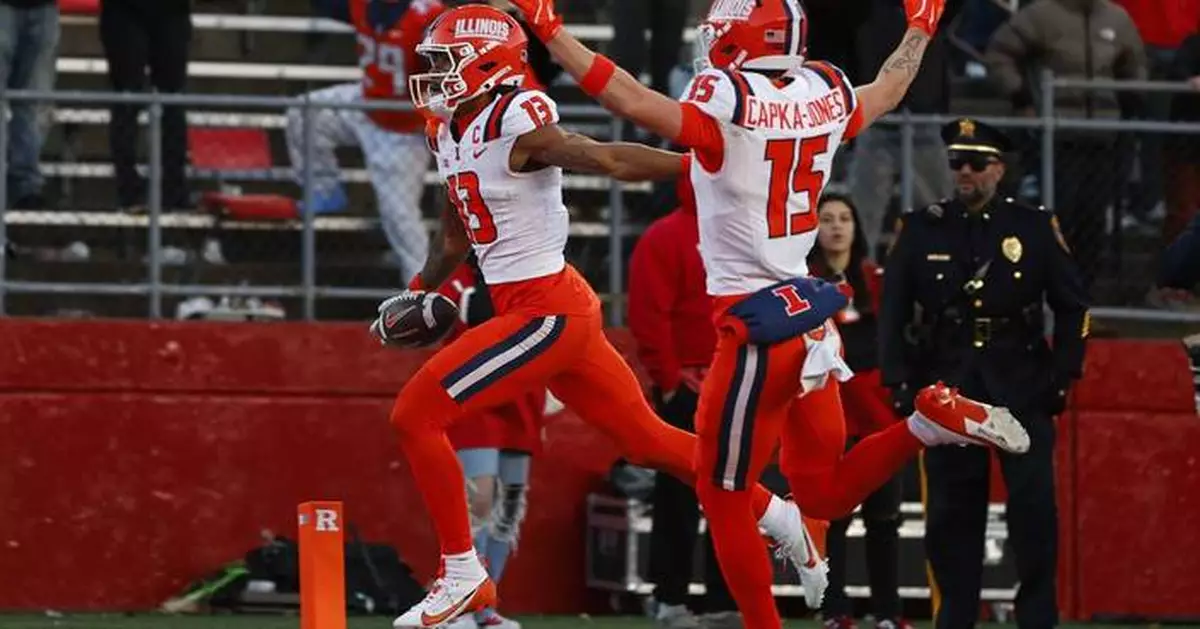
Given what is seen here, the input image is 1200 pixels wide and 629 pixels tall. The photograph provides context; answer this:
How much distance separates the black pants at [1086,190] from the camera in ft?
49.2

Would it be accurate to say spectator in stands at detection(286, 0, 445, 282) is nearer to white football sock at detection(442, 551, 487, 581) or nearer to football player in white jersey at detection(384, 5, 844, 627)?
football player in white jersey at detection(384, 5, 844, 627)

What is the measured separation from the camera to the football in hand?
1145cm

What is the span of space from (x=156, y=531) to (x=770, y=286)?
5.21m

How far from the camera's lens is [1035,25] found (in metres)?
15.9

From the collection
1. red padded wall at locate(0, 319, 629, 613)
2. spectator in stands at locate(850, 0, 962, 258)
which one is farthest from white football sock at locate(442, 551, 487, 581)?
spectator in stands at locate(850, 0, 962, 258)

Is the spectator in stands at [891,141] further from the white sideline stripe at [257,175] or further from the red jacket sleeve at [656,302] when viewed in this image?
the red jacket sleeve at [656,302]

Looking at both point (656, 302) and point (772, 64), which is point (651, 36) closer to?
point (656, 302)

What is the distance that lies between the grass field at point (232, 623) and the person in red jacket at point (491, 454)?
546 mm

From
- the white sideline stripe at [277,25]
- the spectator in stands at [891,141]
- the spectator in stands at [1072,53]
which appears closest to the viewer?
the spectator in stands at [891,141]

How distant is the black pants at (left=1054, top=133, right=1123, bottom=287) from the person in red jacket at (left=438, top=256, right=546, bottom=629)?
9.81ft

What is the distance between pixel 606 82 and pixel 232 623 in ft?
14.5

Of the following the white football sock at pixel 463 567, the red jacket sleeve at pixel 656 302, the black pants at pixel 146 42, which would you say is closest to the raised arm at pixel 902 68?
the white football sock at pixel 463 567

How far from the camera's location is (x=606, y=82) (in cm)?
1023

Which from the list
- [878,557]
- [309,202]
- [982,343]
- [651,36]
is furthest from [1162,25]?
[309,202]
